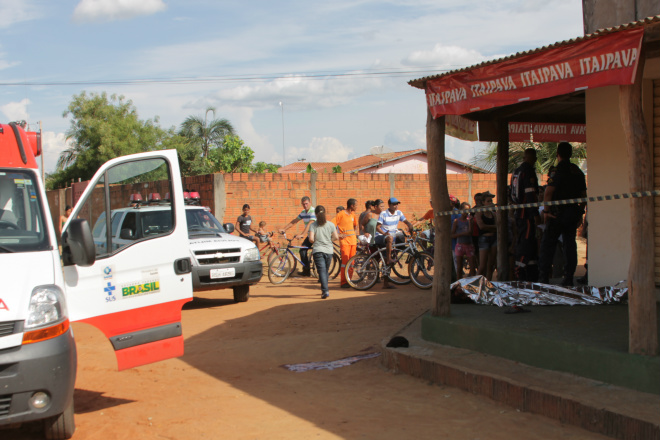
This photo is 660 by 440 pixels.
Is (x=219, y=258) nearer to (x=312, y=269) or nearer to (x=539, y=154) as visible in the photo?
(x=312, y=269)

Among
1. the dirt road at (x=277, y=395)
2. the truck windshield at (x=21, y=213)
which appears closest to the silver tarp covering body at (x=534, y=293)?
the dirt road at (x=277, y=395)

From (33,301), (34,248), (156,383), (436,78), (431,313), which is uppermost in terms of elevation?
(436,78)

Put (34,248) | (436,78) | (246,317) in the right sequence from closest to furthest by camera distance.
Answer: (34,248), (436,78), (246,317)

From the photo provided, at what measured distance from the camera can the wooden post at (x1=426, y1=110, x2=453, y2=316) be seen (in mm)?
6883

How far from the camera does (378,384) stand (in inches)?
245

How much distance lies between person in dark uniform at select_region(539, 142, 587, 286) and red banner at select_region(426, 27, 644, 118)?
225cm

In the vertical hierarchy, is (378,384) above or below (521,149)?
below

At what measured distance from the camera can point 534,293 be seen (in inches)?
299

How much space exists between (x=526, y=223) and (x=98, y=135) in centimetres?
3453

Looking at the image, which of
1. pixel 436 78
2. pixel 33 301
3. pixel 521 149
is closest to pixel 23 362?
pixel 33 301

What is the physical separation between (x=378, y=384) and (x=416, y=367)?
1.42 feet

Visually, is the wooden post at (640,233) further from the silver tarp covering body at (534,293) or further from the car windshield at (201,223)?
the car windshield at (201,223)

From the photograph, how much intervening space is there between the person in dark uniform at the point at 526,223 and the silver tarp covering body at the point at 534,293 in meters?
0.83

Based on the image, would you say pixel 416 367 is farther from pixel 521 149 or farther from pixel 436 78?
pixel 521 149
